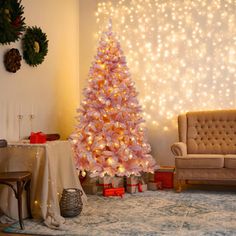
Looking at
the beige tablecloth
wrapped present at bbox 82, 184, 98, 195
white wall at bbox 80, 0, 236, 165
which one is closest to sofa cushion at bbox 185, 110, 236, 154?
white wall at bbox 80, 0, 236, 165

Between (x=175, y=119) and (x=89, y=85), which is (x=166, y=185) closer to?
(x=175, y=119)

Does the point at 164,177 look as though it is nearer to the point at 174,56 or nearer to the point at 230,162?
the point at 230,162

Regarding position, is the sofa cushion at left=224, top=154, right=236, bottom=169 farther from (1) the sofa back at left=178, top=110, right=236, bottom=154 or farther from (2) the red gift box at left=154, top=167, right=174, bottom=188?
(2) the red gift box at left=154, top=167, right=174, bottom=188

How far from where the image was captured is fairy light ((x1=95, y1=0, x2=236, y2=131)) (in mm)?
5418

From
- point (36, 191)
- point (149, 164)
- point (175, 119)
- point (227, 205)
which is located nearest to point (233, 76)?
point (175, 119)

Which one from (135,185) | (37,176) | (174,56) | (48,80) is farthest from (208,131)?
(37,176)

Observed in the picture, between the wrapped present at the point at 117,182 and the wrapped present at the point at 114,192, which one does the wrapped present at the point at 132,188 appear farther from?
the wrapped present at the point at 114,192

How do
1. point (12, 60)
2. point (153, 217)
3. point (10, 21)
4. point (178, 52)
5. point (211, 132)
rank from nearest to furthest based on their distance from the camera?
point (153, 217) < point (10, 21) < point (12, 60) < point (211, 132) < point (178, 52)

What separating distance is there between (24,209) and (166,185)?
87.6 inches

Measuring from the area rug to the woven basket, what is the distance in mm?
80

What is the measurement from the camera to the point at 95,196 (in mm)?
4465

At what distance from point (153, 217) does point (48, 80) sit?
2606 millimetres

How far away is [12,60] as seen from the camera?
4.04 metres

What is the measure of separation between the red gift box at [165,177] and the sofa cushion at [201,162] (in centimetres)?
43
